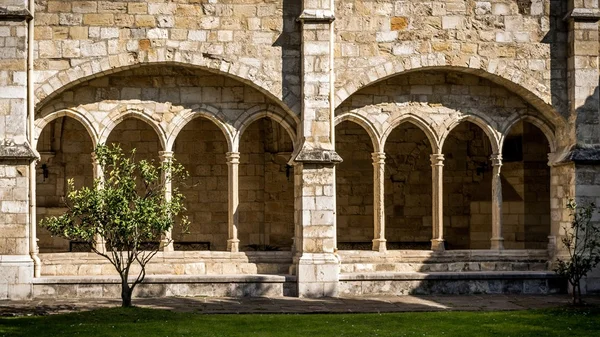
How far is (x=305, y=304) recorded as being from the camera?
1648cm

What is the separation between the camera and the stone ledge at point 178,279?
17.3 metres

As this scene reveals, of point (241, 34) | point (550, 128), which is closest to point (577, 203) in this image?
point (550, 128)

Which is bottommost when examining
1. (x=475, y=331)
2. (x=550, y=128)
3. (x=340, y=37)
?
(x=475, y=331)

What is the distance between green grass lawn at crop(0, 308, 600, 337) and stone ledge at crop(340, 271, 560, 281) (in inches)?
112

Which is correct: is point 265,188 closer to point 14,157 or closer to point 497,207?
point 497,207

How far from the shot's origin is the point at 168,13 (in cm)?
1789

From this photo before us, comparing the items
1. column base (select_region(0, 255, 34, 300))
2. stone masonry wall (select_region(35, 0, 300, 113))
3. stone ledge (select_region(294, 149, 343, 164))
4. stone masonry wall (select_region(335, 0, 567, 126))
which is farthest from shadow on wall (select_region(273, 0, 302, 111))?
column base (select_region(0, 255, 34, 300))

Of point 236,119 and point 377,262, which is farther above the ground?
point 236,119

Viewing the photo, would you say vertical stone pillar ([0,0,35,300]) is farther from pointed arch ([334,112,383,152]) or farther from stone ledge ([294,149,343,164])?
pointed arch ([334,112,383,152])

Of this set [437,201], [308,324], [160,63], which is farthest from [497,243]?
[160,63]

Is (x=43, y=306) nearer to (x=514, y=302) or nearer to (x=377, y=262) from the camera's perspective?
(x=377, y=262)

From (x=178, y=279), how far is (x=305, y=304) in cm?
232

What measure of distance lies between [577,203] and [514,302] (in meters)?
2.37

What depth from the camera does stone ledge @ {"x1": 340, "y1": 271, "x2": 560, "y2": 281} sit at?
59.0ft
